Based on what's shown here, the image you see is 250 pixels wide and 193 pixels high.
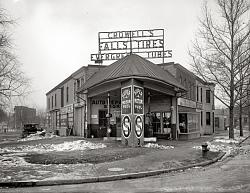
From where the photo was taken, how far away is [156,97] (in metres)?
27.5

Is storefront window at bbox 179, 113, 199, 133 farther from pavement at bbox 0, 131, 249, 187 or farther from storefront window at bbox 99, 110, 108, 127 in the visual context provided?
pavement at bbox 0, 131, 249, 187

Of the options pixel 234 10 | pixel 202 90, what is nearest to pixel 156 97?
pixel 234 10

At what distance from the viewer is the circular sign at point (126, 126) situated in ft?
64.9

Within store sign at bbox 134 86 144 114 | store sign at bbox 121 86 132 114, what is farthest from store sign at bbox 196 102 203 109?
store sign at bbox 121 86 132 114

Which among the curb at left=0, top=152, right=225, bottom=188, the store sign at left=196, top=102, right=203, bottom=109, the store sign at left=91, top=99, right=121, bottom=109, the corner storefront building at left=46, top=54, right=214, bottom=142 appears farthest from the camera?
the store sign at left=196, top=102, right=203, bottom=109

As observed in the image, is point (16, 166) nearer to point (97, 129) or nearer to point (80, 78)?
point (97, 129)

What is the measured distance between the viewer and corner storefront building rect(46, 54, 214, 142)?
20.1m

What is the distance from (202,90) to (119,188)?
3380cm

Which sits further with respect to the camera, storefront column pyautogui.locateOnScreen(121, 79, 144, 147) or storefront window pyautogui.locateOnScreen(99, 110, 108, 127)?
storefront window pyautogui.locateOnScreen(99, 110, 108, 127)

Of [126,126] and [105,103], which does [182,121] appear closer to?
[105,103]

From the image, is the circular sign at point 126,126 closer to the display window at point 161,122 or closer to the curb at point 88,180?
the display window at point 161,122

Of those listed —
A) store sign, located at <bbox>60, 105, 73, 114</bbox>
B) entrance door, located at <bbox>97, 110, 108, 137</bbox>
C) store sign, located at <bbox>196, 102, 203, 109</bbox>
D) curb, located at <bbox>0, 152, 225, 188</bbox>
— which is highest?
store sign, located at <bbox>196, 102, 203, 109</bbox>

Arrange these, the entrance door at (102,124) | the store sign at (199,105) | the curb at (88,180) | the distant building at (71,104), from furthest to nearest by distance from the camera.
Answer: the store sign at (199,105) → the distant building at (71,104) → the entrance door at (102,124) → the curb at (88,180)

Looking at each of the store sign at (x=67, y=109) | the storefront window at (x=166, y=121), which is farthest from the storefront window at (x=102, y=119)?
the store sign at (x=67, y=109)
